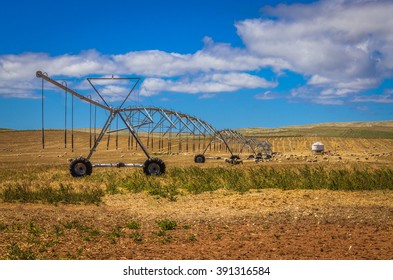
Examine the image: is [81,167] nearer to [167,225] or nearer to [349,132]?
[167,225]

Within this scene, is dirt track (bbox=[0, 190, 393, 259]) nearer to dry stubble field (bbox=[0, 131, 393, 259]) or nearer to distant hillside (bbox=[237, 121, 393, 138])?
dry stubble field (bbox=[0, 131, 393, 259])

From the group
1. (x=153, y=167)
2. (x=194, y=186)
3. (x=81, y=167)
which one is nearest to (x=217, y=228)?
(x=194, y=186)

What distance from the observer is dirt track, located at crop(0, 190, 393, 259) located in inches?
365

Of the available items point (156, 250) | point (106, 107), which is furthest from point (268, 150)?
point (156, 250)

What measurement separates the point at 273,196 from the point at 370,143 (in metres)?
80.7

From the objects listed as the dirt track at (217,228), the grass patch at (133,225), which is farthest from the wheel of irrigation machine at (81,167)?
the grass patch at (133,225)

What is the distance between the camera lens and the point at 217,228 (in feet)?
38.4

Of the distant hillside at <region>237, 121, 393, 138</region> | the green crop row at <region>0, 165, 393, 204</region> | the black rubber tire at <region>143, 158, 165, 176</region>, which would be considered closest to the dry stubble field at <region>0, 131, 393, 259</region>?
the green crop row at <region>0, 165, 393, 204</region>

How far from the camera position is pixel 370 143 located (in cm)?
9175

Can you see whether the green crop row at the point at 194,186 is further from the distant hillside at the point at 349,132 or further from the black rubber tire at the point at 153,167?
the distant hillside at the point at 349,132

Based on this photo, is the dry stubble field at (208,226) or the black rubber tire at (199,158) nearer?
the dry stubble field at (208,226)

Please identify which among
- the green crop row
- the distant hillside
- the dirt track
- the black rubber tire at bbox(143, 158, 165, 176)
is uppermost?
the distant hillside

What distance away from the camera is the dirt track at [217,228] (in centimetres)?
927

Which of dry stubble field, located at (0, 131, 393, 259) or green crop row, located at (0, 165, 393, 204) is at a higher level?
green crop row, located at (0, 165, 393, 204)
